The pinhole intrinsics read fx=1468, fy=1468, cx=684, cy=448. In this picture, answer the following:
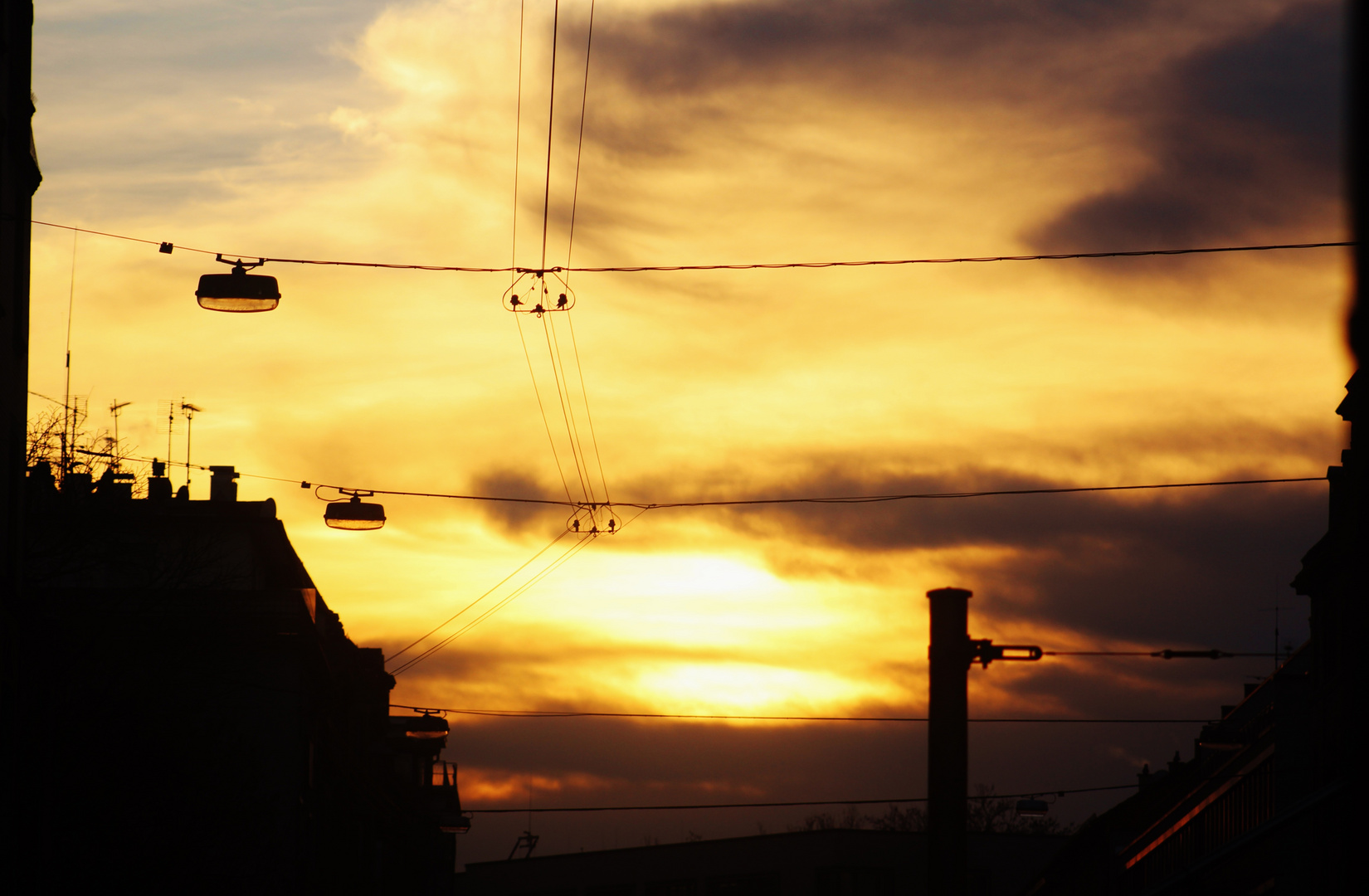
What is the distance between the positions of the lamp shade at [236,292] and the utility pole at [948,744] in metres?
7.53

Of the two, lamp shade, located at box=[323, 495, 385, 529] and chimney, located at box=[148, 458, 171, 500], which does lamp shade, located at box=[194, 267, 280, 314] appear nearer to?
lamp shade, located at box=[323, 495, 385, 529]

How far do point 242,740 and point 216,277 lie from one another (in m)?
16.2

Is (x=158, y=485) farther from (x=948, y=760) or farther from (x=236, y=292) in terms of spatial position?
(x=948, y=760)

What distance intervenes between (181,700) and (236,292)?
14074 mm

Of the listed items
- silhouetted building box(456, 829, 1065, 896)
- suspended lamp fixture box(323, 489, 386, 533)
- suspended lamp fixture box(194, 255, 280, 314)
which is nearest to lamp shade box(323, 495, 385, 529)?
suspended lamp fixture box(323, 489, 386, 533)

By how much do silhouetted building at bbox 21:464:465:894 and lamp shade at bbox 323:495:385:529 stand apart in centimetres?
397

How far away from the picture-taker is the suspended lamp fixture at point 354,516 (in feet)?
68.2

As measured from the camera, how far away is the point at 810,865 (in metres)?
66.4

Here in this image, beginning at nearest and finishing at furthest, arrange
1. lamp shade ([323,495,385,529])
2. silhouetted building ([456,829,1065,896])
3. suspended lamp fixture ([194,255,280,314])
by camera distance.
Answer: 1. suspended lamp fixture ([194,255,280,314])
2. lamp shade ([323,495,385,529])
3. silhouetted building ([456,829,1065,896])

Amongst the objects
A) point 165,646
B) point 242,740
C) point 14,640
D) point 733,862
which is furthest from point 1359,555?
point 733,862

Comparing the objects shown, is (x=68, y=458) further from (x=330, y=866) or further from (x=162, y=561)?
(x=330, y=866)

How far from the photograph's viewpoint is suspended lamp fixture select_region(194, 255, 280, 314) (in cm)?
1480

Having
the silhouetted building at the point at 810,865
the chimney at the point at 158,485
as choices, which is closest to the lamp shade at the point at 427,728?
the chimney at the point at 158,485

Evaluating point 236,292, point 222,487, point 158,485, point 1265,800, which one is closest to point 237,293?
point 236,292
